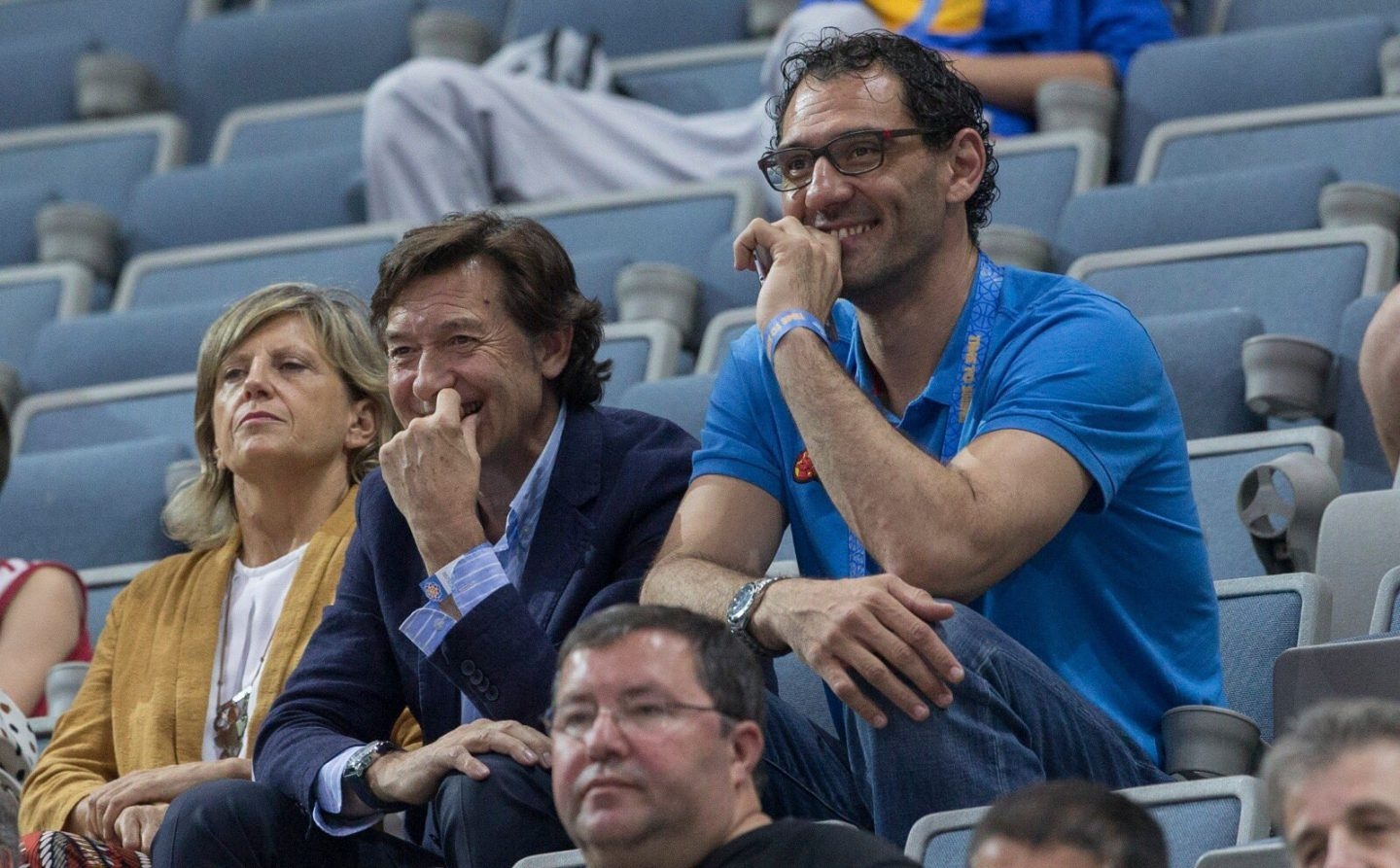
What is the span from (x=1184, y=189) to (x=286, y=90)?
2.09m

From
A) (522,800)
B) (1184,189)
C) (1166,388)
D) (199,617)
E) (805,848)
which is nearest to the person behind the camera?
(805,848)

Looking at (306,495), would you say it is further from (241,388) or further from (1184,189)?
(1184,189)

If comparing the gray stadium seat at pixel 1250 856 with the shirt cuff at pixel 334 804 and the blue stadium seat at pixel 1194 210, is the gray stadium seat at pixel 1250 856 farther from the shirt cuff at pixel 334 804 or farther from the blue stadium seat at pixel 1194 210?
the blue stadium seat at pixel 1194 210

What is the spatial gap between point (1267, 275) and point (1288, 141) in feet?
1.60

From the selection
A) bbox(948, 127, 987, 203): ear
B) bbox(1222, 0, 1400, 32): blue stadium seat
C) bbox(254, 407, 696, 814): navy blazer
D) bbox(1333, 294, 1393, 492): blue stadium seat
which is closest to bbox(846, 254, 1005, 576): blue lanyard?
bbox(948, 127, 987, 203): ear


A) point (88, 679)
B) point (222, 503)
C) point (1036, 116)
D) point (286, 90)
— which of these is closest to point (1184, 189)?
point (1036, 116)

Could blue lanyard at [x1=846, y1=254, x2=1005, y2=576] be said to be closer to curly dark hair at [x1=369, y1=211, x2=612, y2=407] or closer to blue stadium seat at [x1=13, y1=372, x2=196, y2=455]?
curly dark hair at [x1=369, y1=211, x2=612, y2=407]

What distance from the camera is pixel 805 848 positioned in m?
1.57

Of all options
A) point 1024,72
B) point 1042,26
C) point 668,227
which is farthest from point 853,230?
point 1042,26

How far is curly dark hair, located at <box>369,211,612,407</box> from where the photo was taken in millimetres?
2223

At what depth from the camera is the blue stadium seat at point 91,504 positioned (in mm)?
3082

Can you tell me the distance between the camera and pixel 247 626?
8.12 ft

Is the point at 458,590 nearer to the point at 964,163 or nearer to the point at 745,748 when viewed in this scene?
the point at 745,748

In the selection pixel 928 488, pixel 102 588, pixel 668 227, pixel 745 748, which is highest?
pixel 928 488
